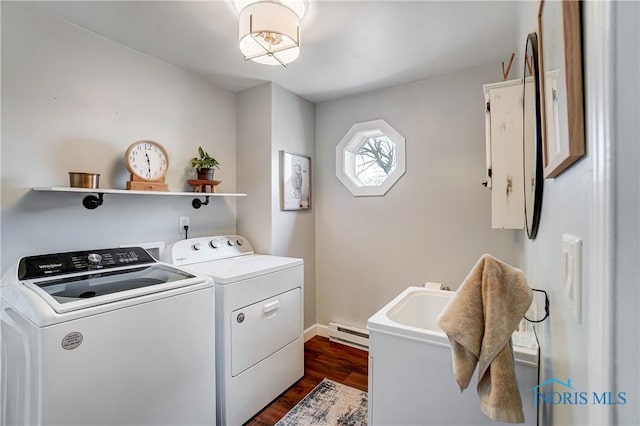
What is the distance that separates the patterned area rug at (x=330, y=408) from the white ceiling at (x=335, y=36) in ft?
7.74

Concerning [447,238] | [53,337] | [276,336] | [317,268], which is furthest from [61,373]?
[447,238]

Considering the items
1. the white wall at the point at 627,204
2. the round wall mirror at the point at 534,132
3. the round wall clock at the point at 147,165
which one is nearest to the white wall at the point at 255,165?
the round wall clock at the point at 147,165

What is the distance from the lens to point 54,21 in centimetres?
162

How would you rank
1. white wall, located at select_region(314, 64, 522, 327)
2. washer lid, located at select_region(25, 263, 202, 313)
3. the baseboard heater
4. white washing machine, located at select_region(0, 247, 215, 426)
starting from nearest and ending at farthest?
white washing machine, located at select_region(0, 247, 215, 426) → washer lid, located at select_region(25, 263, 202, 313) → white wall, located at select_region(314, 64, 522, 327) → the baseboard heater

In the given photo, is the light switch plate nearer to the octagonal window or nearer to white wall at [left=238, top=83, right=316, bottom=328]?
the octagonal window

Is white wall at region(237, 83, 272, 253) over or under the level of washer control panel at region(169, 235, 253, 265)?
over

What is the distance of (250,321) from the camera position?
1808mm

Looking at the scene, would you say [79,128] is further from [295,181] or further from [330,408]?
[330,408]

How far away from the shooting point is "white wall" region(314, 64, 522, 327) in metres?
2.21

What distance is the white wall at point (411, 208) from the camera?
7.25ft

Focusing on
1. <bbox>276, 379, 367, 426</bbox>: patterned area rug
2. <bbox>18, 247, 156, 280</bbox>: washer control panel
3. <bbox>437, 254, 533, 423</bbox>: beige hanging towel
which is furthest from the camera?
<bbox>276, 379, 367, 426</bbox>: patterned area rug

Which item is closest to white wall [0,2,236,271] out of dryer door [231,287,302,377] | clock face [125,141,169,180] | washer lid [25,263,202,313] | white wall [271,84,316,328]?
clock face [125,141,169,180]

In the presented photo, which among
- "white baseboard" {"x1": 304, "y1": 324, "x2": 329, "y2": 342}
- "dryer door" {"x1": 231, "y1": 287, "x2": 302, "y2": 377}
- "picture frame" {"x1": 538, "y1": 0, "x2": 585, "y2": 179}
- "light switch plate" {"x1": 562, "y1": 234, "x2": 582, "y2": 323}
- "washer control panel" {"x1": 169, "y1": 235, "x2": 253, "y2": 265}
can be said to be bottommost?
"white baseboard" {"x1": 304, "y1": 324, "x2": 329, "y2": 342}

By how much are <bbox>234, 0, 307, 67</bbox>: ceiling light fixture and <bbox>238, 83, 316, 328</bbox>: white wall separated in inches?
35.6
